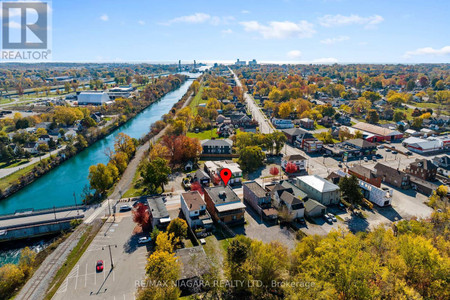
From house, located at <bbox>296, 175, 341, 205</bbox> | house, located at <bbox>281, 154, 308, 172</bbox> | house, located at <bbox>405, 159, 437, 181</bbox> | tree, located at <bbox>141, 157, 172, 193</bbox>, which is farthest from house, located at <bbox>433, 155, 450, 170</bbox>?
tree, located at <bbox>141, 157, 172, 193</bbox>

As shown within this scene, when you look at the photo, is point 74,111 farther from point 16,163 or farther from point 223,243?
point 223,243

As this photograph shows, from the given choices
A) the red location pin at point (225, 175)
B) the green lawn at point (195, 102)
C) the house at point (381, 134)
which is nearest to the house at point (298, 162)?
the red location pin at point (225, 175)

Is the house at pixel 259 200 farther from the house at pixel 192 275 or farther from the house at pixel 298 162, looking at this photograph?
the house at pixel 298 162

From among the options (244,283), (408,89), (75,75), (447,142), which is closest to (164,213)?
(244,283)

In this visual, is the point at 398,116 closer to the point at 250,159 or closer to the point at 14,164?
the point at 250,159

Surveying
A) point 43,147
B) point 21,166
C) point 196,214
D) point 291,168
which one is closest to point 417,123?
point 291,168

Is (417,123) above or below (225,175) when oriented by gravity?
above

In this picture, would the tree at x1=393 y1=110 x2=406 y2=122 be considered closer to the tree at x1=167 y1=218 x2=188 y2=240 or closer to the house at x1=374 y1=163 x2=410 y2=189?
the house at x1=374 y1=163 x2=410 y2=189
